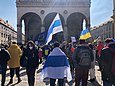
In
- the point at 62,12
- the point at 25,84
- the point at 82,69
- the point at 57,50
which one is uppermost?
the point at 62,12

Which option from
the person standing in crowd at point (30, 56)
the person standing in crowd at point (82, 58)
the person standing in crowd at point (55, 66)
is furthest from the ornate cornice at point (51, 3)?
the person standing in crowd at point (55, 66)

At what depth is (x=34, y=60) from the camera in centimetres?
789

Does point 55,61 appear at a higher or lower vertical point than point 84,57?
lower

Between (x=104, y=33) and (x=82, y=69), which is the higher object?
(x=104, y=33)

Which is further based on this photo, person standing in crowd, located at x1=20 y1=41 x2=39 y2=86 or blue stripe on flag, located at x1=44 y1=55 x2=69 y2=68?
person standing in crowd, located at x1=20 y1=41 x2=39 y2=86

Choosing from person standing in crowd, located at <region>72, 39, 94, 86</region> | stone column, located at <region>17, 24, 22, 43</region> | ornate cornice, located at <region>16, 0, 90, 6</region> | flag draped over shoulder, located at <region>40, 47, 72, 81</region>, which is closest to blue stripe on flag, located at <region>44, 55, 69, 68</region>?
flag draped over shoulder, located at <region>40, 47, 72, 81</region>

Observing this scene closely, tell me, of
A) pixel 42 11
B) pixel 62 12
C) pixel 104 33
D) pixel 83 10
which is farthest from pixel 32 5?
pixel 104 33

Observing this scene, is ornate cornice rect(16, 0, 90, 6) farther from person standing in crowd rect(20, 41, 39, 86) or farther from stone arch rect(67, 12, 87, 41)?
person standing in crowd rect(20, 41, 39, 86)

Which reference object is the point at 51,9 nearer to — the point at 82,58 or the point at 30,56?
the point at 30,56

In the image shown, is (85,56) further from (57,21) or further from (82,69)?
(57,21)

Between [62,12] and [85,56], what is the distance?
38.2m

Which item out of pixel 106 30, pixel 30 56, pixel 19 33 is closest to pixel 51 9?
pixel 19 33

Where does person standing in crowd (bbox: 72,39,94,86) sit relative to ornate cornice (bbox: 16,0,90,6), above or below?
below

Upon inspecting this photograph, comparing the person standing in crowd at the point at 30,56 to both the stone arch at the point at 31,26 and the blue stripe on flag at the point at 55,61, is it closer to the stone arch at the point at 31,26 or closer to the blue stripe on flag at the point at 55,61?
Answer: the blue stripe on flag at the point at 55,61
